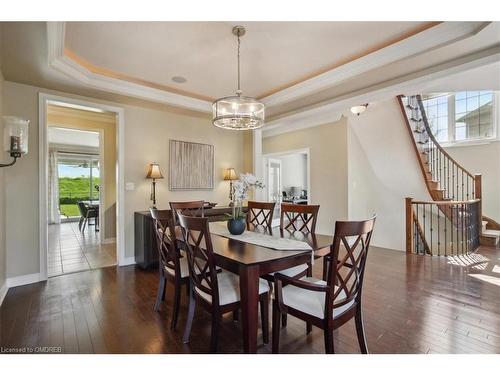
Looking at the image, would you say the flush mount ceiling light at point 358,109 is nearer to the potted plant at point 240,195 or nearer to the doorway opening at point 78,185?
the potted plant at point 240,195

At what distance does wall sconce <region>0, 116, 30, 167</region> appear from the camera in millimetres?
2055

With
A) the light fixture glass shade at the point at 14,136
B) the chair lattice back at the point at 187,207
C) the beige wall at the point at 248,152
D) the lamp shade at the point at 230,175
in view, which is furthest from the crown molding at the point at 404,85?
the light fixture glass shade at the point at 14,136

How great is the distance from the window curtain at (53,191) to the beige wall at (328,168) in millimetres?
7797

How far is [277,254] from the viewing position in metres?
1.73

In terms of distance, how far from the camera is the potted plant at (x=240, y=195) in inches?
→ 89.8

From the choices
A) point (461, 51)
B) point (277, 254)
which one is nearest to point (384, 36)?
point (461, 51)

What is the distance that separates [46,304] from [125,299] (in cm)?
76

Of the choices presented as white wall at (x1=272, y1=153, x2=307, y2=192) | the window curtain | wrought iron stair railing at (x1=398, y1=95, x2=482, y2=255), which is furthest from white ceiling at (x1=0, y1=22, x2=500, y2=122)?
the window curtain

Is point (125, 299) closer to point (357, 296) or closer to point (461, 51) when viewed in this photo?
point (357, 296)

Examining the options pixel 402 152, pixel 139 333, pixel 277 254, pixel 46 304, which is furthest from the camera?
pixel 402 152

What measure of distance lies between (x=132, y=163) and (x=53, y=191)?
6.44m

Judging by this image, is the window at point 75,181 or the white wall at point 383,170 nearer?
the white wall at point 383,170

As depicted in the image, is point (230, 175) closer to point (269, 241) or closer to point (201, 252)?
point (269, 241)

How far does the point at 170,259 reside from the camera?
2369mm
